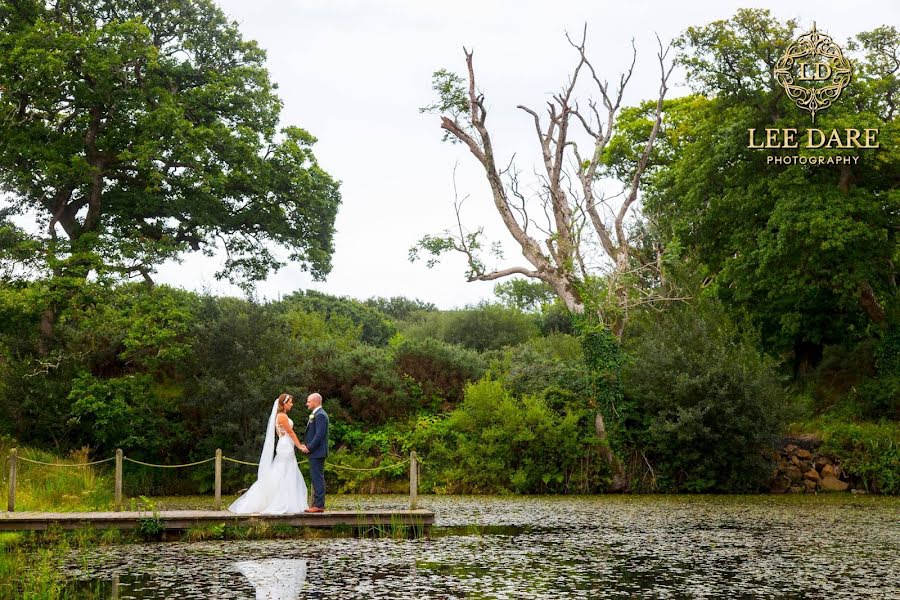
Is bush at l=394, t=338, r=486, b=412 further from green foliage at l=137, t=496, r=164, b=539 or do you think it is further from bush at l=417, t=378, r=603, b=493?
green foliage at l=137, t=496, r=164, b=539

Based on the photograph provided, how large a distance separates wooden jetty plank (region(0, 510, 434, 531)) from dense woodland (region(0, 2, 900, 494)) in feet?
32.3

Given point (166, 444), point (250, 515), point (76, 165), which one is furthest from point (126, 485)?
point (250, 515)

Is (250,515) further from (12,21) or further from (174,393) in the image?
(12,21)

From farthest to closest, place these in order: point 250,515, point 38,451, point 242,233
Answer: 1. point 242,233
2. point 38,451
3. point 250,515

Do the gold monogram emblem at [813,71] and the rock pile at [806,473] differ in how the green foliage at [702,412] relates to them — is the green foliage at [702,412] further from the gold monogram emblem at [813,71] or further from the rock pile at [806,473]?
the gold monogram emblem at [813,71]

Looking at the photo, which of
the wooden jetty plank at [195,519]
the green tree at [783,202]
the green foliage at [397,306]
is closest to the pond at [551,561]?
the wooden jetty plank at [195,519]

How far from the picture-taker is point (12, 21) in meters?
26.6

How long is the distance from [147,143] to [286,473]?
13.8 meters

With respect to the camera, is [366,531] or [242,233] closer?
[366,531]

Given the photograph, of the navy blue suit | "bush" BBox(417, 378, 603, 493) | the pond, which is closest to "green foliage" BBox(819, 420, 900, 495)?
"bush" BBox(417, 378, 603, 493)

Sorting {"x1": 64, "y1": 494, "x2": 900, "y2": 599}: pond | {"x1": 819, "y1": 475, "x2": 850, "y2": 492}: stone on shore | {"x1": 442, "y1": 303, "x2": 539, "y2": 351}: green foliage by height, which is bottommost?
{"x1": 64, "y1": 494, "x2": 900, "y2": 599}: pond

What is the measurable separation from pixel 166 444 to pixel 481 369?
9.78m

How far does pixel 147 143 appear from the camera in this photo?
85.9 ft

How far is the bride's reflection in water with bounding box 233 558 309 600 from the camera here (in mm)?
9555
